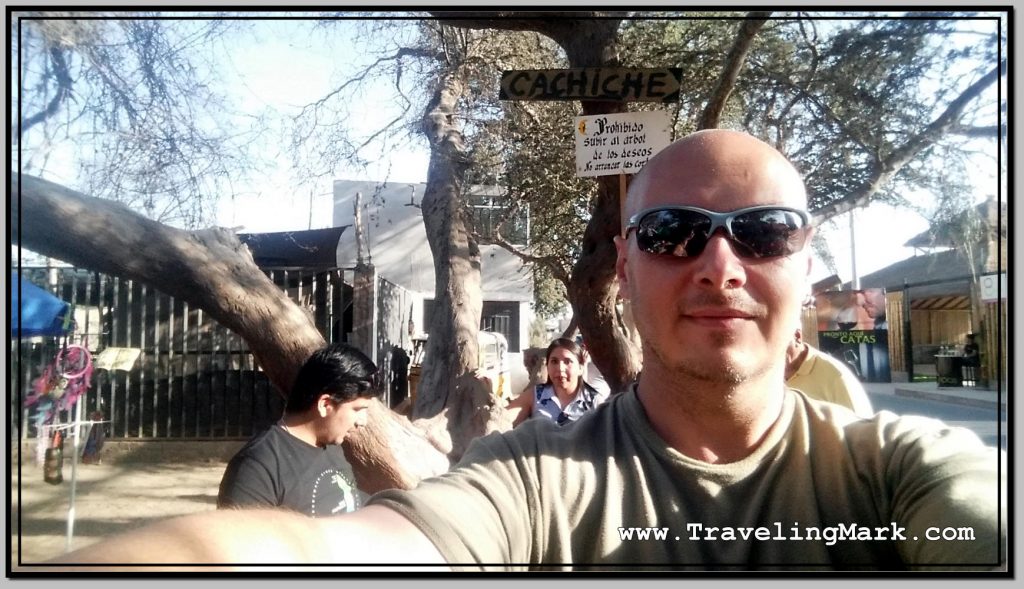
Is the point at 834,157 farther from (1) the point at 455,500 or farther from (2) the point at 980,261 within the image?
(1) the point at 455,500

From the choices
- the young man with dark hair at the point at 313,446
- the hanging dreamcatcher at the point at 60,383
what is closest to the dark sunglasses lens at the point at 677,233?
the young man with dark hair at the point at 313,446

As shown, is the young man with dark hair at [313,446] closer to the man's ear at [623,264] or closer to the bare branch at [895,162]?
the man's ear at [623,264]

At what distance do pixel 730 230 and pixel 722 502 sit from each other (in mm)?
576

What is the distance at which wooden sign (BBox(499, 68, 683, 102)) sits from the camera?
9.46 feet

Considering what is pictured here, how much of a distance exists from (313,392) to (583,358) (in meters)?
1.88

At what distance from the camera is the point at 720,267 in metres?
1.39

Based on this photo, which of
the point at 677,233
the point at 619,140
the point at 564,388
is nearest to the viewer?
the point at 677,233

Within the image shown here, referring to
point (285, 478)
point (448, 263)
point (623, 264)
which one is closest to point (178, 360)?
point (448, 263)

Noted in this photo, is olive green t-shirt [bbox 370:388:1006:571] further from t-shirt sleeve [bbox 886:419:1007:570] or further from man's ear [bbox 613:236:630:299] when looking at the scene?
man's ear [bbox 613:236:630:299]

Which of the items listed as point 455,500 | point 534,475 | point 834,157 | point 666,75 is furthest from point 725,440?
point 834,157

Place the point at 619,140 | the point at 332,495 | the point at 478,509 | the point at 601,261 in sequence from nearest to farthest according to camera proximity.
Result: the point at 478,509 < the point at 332,495 < the point at 619,140 < the point at 601,261

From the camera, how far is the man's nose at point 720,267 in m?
1.38

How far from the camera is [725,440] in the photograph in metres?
1.43

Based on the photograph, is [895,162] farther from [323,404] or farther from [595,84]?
[323,404]
